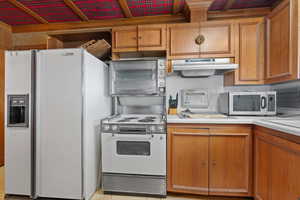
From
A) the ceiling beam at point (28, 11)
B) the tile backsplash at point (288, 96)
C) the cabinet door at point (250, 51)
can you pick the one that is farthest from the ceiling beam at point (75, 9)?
the tile backsplash at point (288, 96)

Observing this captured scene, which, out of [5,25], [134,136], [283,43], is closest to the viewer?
[283,43]

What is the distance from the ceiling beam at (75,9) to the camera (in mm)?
1991

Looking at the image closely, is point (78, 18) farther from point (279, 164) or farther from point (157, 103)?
point (279, 164)

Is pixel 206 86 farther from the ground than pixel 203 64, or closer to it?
closer to it

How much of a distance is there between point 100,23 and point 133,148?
208 centimetres

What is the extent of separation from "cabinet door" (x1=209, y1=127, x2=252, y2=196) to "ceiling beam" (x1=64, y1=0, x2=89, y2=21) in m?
2.45

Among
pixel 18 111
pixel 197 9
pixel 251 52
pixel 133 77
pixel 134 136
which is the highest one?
pixel 197 9

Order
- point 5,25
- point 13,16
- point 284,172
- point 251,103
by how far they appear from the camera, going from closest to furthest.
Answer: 1. point 284,172
2. point 251,103
3. point 13,16
4. point 5,25

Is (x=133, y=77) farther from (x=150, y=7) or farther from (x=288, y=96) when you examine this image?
(x=288, y=96)

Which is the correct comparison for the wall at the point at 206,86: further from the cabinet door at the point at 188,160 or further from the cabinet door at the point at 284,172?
the cabinet door at the point at 284,172

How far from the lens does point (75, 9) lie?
214 centimetres

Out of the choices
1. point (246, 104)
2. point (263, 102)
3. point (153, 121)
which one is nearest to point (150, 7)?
point (153, 121)

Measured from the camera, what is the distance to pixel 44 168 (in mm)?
1606

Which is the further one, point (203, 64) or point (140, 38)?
point (140, 38)
